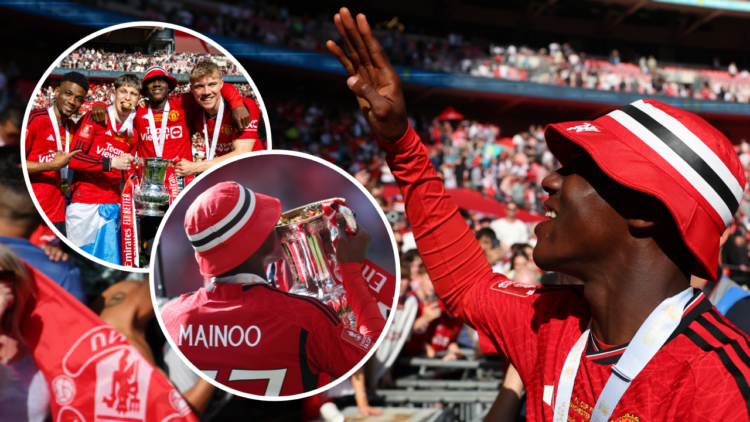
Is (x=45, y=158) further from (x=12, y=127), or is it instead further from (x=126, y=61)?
(x=12, y=127)

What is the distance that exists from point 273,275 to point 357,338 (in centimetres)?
29

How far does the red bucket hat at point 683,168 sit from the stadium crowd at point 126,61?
40.3 inches

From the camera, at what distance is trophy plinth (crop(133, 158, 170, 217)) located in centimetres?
149

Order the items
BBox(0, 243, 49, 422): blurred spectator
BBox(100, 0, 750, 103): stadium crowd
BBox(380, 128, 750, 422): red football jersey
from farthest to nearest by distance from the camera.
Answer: BBox(100, 0, 750, 103): stadium crowd, BBox(0, 243, 49, 422): blurred spectator, BBox(380, 128, 750, 422): red football jersey

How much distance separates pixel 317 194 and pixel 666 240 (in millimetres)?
873

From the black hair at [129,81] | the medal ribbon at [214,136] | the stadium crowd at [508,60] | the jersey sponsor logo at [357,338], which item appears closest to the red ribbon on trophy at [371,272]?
the jersey sponsor logo at [357,338]

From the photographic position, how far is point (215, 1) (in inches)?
701

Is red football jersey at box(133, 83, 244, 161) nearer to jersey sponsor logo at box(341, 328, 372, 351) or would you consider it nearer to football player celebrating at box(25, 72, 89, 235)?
football player celebrating at box(25, 72, 89, 235)

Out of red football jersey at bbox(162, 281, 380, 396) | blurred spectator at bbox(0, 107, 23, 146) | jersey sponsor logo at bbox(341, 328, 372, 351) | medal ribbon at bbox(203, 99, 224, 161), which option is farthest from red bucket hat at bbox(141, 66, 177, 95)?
blurred spectator at bbox(0, 107, 23, 146)

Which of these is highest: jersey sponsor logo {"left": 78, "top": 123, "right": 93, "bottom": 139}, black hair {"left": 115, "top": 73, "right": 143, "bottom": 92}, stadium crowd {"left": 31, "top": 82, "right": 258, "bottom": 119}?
black hair {"left": 115, "top": 73, "right": 143, "bottom": 92}

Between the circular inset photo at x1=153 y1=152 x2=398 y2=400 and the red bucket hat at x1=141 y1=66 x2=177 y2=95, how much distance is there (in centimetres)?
25

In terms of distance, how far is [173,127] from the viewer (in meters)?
1.47

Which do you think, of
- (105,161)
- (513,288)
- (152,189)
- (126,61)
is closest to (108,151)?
(105,161)

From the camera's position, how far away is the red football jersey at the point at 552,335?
45.4 inches
